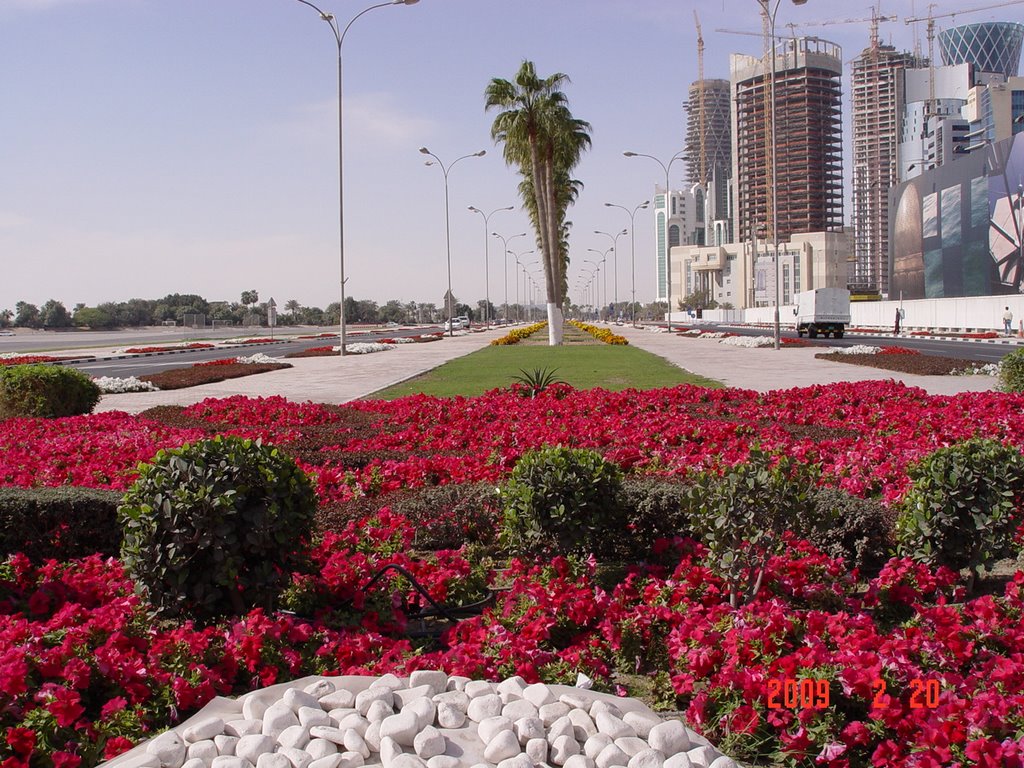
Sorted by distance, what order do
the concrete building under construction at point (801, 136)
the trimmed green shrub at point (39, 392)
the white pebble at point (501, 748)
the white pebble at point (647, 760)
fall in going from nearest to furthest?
the white pebble at point (647, 760), the white pebble at point (501, 748), the trimmed green shrub at point (39, 392), the concrete building under construction at point (801, 136)

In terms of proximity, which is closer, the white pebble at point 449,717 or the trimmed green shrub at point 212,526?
the white pebble at point 449,717

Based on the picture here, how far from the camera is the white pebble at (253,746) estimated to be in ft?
11.0

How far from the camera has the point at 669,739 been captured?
3.35m

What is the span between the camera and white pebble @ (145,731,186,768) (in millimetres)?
3326

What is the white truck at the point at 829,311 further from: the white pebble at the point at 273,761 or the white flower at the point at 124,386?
the white pebble at the point at 273,761

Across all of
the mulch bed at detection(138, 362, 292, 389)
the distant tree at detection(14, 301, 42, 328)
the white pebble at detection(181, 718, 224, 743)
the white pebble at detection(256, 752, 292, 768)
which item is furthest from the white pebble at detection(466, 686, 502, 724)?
the distant tree at detection(14, 301, 42, 328)

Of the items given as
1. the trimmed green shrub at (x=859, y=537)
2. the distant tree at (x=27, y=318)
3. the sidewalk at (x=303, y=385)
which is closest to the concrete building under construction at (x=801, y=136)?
the distant tree at (x=27, y=318)

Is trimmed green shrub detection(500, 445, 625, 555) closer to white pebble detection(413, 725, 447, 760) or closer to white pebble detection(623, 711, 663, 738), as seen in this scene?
white pebble detection(623, 711, 663, 738)

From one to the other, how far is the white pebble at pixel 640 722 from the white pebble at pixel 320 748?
106 cm

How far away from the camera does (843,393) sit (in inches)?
520

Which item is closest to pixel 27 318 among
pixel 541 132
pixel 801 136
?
pixel 541 132

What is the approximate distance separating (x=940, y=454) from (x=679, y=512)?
5.32ft

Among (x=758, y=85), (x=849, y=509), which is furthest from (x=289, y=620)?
(x=758, y=85)

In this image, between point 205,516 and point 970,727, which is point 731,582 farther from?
point 205,516
